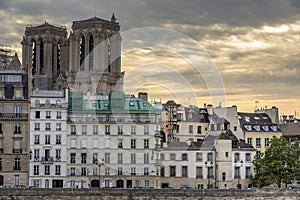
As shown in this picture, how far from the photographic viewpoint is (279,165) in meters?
86.2

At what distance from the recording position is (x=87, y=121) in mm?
87312

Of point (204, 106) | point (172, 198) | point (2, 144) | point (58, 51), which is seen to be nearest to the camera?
point (172, 198)

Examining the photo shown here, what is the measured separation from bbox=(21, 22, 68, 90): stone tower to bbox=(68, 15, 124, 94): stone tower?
3106mm

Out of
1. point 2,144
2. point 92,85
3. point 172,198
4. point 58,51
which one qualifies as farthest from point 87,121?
point 58,51

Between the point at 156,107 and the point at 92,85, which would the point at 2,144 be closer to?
the point at 156,107

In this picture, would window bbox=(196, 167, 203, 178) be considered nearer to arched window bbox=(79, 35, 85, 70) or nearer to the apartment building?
the apartment building

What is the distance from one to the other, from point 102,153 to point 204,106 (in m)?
20.7

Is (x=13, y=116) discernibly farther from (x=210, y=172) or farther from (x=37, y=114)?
(x=210, y=172)

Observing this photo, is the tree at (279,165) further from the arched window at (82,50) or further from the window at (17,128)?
the arched window at (82,50)

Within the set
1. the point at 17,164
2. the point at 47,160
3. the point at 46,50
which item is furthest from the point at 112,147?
the point at 46,50

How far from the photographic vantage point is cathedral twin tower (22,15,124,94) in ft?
408

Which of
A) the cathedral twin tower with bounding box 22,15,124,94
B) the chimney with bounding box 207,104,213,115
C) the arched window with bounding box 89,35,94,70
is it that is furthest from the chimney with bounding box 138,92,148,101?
the arched window with bounding box 89,35,94,70

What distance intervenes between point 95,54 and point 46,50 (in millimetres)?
8834

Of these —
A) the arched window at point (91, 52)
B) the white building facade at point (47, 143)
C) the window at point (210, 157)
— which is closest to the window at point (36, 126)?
the white building facade at point (47, 143)
